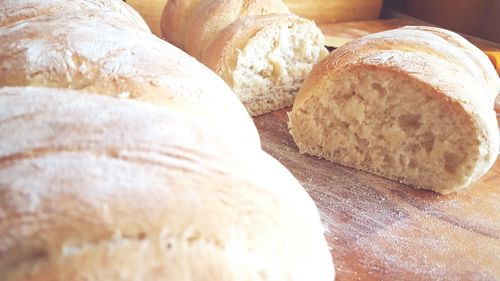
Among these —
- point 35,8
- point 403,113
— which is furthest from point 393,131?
point 35,8

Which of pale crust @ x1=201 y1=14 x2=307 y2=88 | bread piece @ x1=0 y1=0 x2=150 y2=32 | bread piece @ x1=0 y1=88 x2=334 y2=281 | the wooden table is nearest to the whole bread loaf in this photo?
bread piece @ x1=0 y1=88 x2=334 y2=281

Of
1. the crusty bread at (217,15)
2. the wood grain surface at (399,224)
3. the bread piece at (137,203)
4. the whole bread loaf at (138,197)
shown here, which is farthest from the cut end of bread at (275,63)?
the bread piece at (137,203)

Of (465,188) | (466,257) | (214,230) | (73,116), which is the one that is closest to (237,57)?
(465,188)

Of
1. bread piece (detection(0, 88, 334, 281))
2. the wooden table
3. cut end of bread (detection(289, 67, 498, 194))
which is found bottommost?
the wooden table

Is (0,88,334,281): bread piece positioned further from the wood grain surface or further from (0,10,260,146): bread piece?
the wood grain surface

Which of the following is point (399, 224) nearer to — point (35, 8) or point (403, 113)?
point (403, 113)

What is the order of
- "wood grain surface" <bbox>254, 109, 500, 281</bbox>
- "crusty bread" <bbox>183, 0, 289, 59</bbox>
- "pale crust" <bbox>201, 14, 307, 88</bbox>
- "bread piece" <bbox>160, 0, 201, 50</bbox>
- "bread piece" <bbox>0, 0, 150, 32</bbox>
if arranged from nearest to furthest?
"wood grain surface" <bbox>254, 109, 500, 281</bbox>, "bread piece" <bbox>0, 0, 150, 32</bbox>, "pale crust" <bbox>201, 14, 307, 88</bbox>, "crusty bread" <bbox>183, 0, 289, 59</bbox>, "bread piece" <bbox>160, 0, 201, 50</bbox>
